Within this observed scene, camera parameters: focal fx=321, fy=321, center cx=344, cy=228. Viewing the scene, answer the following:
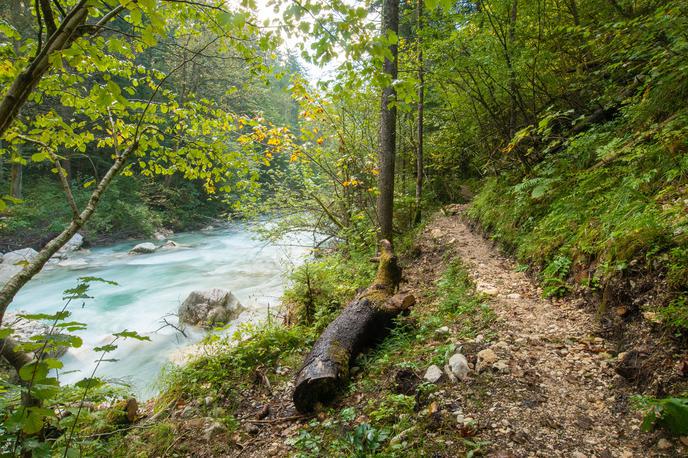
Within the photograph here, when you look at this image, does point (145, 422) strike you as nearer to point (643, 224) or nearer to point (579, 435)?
point (579, 435)

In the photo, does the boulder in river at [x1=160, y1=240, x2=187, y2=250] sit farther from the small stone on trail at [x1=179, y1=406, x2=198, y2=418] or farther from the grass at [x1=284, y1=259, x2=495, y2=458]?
the grass at [x1=284, y1=259, x2=495, y2=458]

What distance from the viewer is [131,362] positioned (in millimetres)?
6793

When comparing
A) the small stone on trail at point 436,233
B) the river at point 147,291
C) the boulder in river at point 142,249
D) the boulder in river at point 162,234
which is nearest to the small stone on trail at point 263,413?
the river at point 147,291

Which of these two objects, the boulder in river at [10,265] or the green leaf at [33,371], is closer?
the green leaf at [33,371]

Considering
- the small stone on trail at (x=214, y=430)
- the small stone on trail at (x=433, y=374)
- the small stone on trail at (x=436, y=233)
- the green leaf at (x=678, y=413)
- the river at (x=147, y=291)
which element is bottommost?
the river at (x=147, y=291)

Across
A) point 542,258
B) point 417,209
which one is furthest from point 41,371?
point 417,209

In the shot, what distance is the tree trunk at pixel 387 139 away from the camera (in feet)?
19.2

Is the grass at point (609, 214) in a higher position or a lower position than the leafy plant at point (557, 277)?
higher

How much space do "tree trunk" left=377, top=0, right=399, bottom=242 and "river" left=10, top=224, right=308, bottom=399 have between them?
202 centimetres

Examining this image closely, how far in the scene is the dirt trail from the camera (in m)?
2.03

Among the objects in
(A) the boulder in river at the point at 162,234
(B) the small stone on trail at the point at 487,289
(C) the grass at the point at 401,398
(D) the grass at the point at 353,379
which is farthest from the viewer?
(A) the boulder in river at the point at 162,234

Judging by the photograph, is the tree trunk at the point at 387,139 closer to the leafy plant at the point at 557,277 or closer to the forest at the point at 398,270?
the forest at the point at 398,270

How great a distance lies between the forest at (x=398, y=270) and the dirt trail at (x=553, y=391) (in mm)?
17

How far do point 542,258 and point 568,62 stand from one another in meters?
4.53
